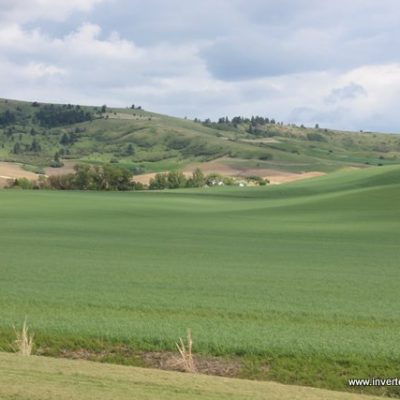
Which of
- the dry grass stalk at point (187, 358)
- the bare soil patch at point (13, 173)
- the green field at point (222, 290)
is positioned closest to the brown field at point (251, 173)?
the bare soil patch at point (13, 173)

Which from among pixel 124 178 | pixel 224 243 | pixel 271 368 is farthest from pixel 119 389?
pixel 124 178

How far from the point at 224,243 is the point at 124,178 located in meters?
83.7

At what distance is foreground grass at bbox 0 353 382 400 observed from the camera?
386 inches

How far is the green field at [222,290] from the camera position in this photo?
1474 cm

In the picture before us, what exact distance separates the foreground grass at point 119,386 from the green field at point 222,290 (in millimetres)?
2695

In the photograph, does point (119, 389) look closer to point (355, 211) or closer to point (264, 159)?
point (355, 211)

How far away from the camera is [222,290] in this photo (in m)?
21.8

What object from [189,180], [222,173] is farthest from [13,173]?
[222,173]

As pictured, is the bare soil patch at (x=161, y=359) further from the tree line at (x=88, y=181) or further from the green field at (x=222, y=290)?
the tree line at (x=88, y=181)

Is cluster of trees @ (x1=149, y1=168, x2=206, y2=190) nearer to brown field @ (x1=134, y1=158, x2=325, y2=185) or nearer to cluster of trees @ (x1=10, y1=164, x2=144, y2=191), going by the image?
brown field @ (x1=134, y1=158, x2=325, y2=185)

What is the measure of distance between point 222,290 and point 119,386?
11.5 metres

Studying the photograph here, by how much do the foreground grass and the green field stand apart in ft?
8.84

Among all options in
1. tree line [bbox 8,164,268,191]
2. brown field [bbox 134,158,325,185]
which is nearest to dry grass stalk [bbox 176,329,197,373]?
tree line [bbox 8,164,268,191]

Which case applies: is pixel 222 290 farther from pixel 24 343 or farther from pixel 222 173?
pixel 222 173
